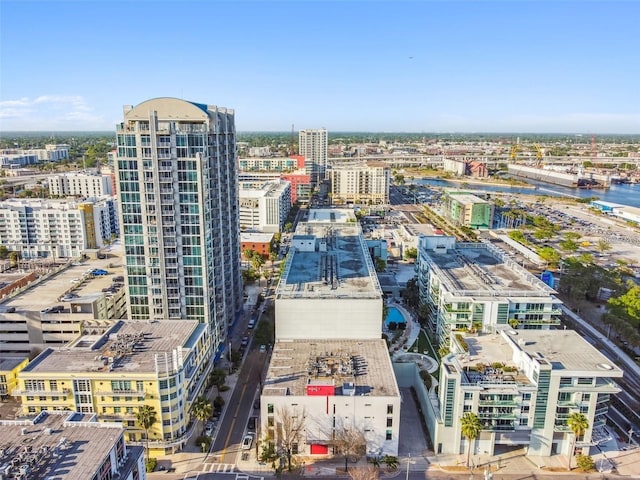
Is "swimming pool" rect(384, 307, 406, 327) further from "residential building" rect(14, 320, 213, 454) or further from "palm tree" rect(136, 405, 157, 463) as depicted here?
"palm tree" rect(136, 405, 157, 463)

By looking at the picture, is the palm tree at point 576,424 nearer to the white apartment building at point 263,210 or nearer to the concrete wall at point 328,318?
the concrete wall at point 328,318

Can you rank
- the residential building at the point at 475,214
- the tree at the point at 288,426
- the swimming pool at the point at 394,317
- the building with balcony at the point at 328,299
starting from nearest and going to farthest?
the tree at the point at 288,426 → the building with balcony at the point at 328,299 → the swimming pool at the point at 394,317 → the residential building at the point at 475,214

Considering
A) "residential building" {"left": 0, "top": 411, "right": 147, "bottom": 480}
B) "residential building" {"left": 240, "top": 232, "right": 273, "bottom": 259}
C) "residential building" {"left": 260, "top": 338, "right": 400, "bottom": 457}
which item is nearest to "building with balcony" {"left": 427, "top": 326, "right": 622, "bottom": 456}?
"residential building" {"left": 260, "top": 338, "right": 400, "bottom": 457}

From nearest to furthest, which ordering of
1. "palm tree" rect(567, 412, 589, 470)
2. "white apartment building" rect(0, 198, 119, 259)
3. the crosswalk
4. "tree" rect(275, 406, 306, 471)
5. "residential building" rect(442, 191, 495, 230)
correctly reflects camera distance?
1. the crosswalk
2. "palm tree" rect(567, 412, 589, 470)
3. "tree" rect(275, 406, 306, 471)
4. "white apartment building" rect(0, 198, 119, 259)
5. "residential building" rect(442, 191, 495, 230)

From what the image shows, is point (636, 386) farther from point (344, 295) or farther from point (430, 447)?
point (344, 295)

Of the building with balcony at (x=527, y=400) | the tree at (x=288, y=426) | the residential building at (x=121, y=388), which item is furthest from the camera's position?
the residential building at (x=121, y=388)

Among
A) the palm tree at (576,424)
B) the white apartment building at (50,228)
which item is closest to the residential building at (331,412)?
the palm tree at (576,424)

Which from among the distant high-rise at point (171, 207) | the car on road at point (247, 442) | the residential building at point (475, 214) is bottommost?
the car on road at point (247, 442)
